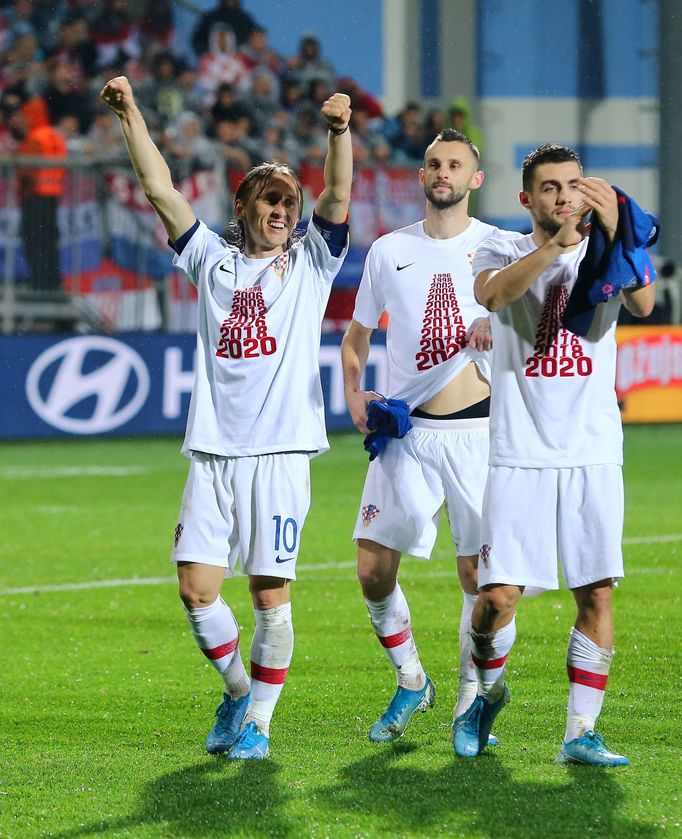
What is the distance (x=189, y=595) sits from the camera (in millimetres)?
4703

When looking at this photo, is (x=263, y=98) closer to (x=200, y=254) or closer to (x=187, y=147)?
(x=187, y=147)

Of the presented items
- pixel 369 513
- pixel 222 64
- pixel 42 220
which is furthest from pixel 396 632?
pixel 222 64

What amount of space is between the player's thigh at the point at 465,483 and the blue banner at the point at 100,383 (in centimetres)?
979

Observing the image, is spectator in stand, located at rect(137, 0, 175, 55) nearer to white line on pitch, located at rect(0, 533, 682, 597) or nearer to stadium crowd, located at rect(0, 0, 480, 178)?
stadium crowd, located at rect(0, 0, 480, 178)

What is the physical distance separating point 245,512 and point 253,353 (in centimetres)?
50

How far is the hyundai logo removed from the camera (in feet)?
47.4

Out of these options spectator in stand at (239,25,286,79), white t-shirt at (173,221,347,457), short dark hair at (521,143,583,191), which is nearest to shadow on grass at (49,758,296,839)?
white t-shirt at (173,221,347,457)

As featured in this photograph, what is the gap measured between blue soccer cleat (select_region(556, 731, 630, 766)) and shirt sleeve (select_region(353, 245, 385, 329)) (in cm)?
169

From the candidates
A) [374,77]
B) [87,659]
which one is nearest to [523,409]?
[87,659]

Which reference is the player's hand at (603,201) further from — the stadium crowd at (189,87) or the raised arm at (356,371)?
the stadium crowd at (189,87)

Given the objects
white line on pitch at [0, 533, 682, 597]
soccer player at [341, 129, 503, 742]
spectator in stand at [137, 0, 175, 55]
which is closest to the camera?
soccer player at [341, 129, 503, 742]

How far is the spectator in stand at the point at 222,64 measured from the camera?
18.6 meters

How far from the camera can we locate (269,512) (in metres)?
4.69

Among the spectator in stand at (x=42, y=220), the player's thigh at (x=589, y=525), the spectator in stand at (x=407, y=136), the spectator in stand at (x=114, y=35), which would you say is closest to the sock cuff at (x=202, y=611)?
the player's thigh at (x=589, y=525)
